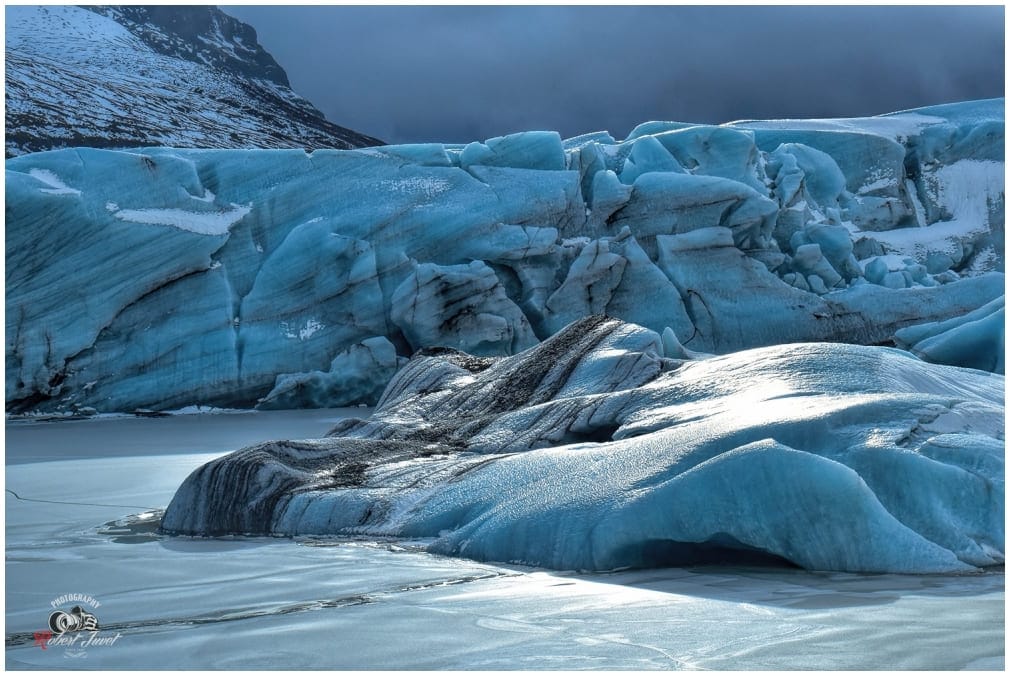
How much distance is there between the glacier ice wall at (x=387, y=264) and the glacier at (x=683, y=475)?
28.4 ft

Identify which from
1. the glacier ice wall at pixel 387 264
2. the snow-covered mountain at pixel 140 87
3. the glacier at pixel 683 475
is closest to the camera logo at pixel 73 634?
the glacier at pixel 683 475

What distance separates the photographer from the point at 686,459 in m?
3.97

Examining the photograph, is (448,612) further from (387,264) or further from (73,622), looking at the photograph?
(387,264)

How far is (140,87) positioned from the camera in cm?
6419

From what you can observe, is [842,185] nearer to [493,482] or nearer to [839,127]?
[839,127]

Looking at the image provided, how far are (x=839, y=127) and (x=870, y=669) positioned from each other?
76.8 feet

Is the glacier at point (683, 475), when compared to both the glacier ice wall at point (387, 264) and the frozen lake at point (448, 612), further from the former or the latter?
the glacier ice wall at point (387, 264)

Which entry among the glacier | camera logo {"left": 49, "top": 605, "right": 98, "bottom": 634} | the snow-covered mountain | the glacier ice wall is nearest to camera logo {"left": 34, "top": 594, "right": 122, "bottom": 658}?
camera logo {"left": 49, "top": 605, "right": 98, "bottom": 634}

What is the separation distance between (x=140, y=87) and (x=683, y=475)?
6670 cm

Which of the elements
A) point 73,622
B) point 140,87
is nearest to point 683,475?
point 73,622

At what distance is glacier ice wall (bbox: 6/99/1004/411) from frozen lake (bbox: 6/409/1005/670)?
9.97 metres

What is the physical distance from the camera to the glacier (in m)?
3.60

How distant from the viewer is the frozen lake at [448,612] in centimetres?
254

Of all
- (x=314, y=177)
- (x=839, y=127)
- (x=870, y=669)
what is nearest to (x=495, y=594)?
(x=870, y=669)
